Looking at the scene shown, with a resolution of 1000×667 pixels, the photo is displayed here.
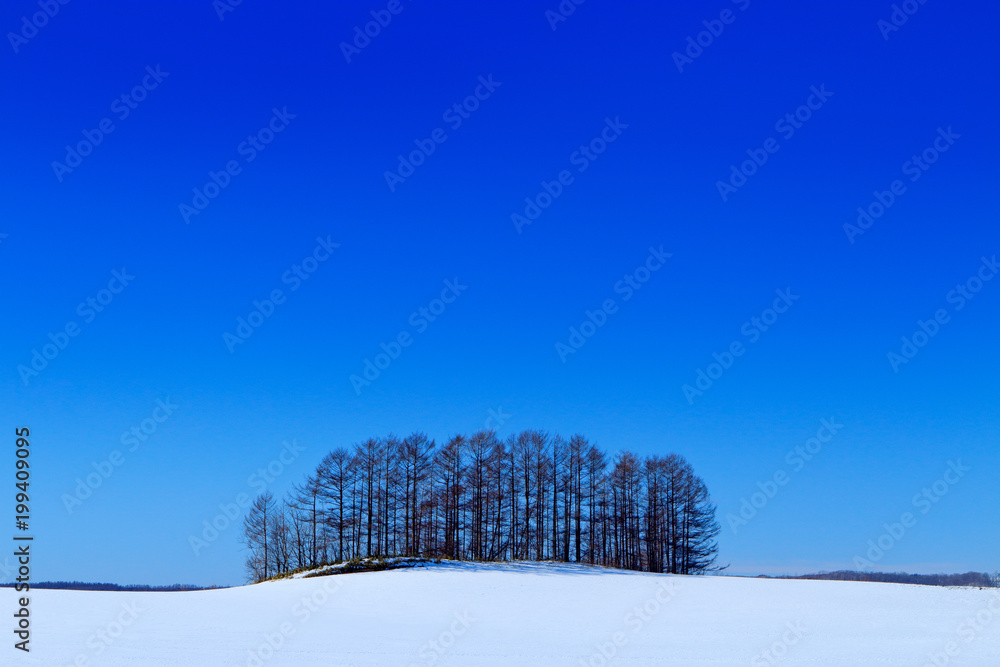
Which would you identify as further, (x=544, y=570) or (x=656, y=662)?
(x=544, y=570)

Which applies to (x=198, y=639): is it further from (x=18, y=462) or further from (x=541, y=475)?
(x=541, y=475)

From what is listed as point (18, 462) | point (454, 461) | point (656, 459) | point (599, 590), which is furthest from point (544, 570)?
point (18, 462)

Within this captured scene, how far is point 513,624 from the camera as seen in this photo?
2639cm

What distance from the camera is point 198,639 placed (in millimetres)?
21047

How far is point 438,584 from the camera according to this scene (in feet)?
126

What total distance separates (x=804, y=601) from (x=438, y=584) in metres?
17.7

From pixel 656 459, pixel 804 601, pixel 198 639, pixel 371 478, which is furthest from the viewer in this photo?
pixel 656 459

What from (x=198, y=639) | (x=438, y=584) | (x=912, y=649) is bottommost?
(x=912, y=649)

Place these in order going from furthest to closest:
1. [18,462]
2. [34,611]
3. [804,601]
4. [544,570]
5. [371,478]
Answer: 1. [371,478]
2. [544,570]
3. [804,601]
4. [34,611]
5. [18,462]

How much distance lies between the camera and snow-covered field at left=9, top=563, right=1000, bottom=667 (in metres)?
19.5

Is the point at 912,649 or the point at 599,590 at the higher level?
the point at 599,590

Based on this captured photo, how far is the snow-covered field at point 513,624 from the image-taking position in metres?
19.5

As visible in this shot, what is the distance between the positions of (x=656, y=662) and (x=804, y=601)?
57.6ft

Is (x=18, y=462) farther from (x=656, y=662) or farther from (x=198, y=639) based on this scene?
(x=656, y=662)
